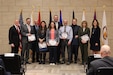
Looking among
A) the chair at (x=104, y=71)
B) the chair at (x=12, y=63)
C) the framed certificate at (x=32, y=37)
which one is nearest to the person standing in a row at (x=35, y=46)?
the framed certificate at (x=32, y=37)

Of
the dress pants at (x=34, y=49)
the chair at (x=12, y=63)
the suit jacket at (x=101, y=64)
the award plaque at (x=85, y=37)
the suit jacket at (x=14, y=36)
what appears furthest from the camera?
the dress pants at (x=34, y=49)

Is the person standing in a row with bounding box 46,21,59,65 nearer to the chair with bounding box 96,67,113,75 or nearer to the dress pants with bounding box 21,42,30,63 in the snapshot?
the dress pants with bounding box 21,42,30,63

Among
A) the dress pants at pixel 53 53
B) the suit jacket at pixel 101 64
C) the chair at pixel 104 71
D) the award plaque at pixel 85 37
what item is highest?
the award plaque at pixel 85 37

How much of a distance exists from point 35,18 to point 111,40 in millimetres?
3612

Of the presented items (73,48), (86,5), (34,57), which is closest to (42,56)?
(34,57)

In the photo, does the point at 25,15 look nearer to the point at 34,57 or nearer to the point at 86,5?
the point at 34,57

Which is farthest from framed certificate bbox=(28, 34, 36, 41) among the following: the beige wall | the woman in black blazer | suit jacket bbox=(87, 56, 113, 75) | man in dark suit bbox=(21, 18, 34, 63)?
suit jacket bbox=(87, 56, 113, 75)

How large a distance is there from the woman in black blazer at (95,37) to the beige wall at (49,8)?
1.24 m

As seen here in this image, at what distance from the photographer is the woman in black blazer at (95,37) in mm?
10336

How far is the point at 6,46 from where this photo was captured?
11.9 meters

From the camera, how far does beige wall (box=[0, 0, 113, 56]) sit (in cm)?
1161

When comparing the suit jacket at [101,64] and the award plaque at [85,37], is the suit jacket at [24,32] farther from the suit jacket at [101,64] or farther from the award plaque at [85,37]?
the suit jacket at [101,64]

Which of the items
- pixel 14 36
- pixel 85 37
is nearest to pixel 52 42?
pixel 85 37

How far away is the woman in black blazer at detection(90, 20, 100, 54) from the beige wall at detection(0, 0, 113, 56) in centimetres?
124
